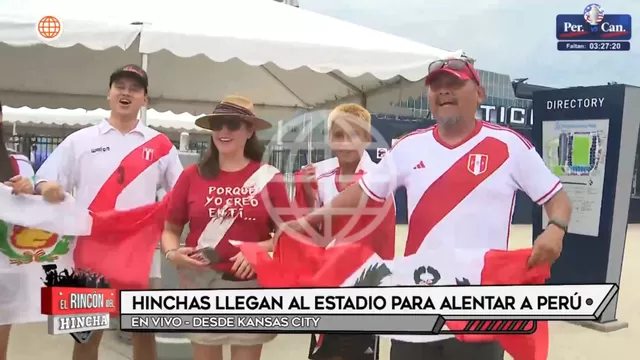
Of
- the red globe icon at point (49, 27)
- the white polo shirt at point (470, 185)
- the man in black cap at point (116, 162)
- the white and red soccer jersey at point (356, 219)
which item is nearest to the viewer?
the white polo shirt at point (470, 185)

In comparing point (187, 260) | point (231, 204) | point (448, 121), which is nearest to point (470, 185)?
point (448, 121)

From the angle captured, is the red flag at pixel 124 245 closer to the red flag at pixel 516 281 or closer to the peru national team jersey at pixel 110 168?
the peru national team jersey at pixel 110 168

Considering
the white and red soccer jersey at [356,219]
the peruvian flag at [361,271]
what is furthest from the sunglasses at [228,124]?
the peruvian flag at [361,271]

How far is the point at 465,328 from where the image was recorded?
2.30m

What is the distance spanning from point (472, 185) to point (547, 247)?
0.38 meters

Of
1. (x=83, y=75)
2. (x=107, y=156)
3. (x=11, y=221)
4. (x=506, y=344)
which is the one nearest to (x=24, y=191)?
(x=11, y=221)

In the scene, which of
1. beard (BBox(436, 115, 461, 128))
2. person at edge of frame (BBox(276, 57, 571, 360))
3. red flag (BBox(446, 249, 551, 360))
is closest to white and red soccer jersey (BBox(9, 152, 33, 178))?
person at edge of frame (BBox(276, 57, 571, 360))

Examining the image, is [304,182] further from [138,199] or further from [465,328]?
[465,328]

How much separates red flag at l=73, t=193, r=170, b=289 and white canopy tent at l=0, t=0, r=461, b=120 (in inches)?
22.6

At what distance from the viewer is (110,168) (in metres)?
2.44

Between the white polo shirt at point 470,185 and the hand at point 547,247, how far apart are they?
113mm

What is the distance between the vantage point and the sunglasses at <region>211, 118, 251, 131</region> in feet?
A: 7.69

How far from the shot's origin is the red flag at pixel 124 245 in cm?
244

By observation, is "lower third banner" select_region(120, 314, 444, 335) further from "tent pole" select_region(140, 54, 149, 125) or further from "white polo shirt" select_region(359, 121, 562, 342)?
"tent pole" select_region(140, 54, 149, 125)
